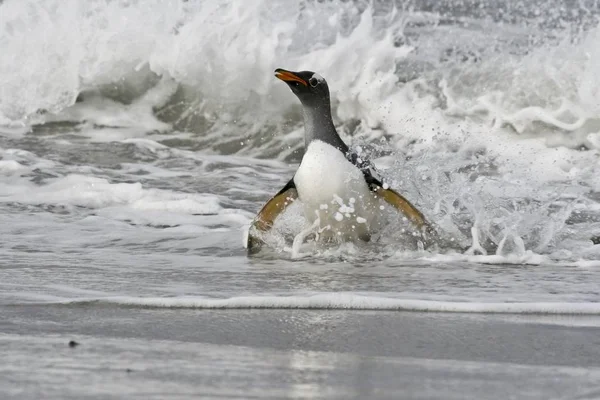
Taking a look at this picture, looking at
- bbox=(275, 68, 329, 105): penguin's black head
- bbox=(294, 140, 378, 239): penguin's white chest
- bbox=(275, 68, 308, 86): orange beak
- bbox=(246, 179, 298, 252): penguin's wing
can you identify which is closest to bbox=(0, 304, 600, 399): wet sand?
bbox=(294, 140, 378, 239): penguin's white chest

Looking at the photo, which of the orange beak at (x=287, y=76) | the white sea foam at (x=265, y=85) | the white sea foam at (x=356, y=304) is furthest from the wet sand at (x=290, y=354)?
the white sea foam at (x=265, y=85)

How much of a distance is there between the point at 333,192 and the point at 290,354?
113 inches

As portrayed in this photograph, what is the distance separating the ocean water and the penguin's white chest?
159 mm

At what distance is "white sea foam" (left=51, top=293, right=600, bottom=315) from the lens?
4.71 metres

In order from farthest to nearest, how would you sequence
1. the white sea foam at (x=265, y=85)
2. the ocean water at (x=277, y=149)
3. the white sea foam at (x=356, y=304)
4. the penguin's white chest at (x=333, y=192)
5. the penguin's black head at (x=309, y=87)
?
the white sea foam at (x=265, y=85) → the penguin's black head at (x=309, y=87) → the penguin's white chest at (x=333, y=192) → the ocean water at (x=277, y=149) → the white sea foam at (x=356, y=304)

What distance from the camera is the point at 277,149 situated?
11.6 meters

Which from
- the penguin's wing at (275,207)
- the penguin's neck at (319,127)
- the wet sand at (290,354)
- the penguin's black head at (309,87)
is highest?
the penguin's black head at (309,87)

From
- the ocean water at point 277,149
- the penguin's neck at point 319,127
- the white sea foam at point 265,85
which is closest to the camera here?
the ocean water at point 277,149

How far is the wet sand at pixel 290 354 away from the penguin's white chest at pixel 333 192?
199cm

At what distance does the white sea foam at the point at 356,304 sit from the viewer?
4707 mm

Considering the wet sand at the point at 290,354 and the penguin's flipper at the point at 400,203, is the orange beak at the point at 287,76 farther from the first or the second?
the wet sand at the point at 290,354

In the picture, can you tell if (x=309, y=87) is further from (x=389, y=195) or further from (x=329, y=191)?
(x=389, y=195)

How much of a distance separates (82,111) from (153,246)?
634cm

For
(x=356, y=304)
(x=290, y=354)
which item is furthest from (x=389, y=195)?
(x=290, y=354)
